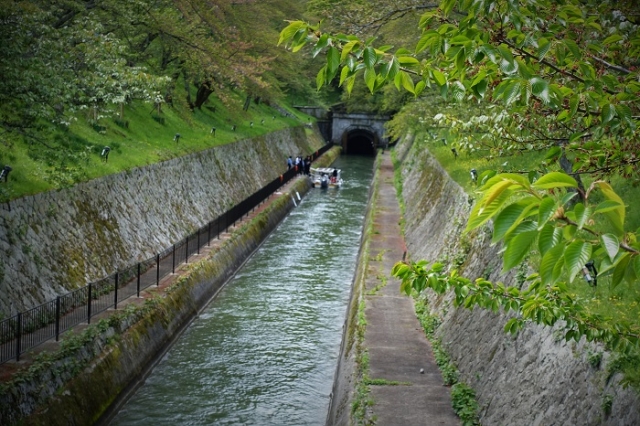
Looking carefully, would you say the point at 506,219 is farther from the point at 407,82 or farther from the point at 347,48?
the point at 347,48

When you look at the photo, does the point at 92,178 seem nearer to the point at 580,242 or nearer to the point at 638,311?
the point at 638,311

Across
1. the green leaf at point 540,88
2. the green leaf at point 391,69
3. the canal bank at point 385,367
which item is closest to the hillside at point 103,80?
the canal bank at point 385,367

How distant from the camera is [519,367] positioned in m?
10.4

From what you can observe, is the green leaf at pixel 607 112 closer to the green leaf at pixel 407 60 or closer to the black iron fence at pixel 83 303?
the green leaf at pixel 407 60

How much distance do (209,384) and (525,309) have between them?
1095 cm

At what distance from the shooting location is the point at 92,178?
19672 millimetres

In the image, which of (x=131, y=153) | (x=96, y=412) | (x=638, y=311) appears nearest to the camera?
(x=638, y=311)

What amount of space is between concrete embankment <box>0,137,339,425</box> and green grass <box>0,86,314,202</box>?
3451mm

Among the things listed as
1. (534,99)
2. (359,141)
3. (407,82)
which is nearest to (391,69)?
(407,82)

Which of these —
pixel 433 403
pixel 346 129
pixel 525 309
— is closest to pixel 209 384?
pixel 433 403

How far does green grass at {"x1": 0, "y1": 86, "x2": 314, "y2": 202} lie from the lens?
16906mm

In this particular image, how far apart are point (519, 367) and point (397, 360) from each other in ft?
13.1

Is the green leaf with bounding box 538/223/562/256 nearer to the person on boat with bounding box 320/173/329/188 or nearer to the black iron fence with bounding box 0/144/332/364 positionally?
the black iron fence with bounding box 0/144/332/364

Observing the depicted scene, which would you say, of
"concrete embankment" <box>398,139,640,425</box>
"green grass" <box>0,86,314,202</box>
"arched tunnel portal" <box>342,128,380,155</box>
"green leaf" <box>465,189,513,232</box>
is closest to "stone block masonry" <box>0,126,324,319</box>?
"green grass" <box>0,86,314,202</box>
